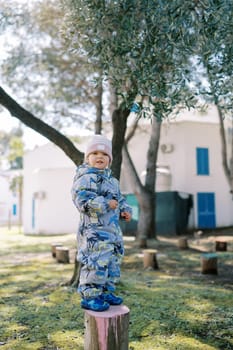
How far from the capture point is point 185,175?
20.3 m

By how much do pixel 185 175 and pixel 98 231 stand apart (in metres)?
17.3

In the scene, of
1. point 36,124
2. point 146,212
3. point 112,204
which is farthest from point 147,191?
point 112,204

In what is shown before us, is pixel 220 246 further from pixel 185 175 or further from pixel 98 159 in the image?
pixel 98 159

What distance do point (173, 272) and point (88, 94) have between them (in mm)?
7588

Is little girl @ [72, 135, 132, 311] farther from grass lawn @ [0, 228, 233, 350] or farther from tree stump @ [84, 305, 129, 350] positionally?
grass lawn @ [0, 228, 233, 350]

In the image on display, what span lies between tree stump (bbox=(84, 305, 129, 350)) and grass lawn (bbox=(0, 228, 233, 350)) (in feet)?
3.90

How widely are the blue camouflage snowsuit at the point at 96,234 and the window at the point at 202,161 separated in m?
17.7

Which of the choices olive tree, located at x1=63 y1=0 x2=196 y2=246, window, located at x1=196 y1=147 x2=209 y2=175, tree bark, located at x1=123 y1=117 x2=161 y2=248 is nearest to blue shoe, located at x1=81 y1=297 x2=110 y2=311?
olive tree, located at x1=63 y1=0 x2=196 y2=246

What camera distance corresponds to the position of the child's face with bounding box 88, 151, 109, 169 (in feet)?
11.8

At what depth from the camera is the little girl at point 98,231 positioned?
10.9 ft

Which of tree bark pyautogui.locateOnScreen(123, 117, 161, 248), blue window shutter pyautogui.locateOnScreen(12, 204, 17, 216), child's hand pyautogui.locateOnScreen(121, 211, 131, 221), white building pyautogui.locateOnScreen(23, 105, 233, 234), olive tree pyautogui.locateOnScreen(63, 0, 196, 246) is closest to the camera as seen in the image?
child's hand pyautogui.locateOnScreen(121, 211, 131, 221)

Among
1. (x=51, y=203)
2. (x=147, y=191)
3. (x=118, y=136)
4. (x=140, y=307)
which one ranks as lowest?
(x=140, y=307)

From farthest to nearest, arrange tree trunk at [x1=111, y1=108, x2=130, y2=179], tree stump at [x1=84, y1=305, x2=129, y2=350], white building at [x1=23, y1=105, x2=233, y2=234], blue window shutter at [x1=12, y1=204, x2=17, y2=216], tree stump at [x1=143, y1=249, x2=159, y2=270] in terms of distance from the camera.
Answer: blue window shutter at [x1=12, y1=204, x2=17, y2=216], white building at [x1=23, y1=105, x2=233, y2=234], tree stump at [x1=143, y1=249, x2=159, y2=270], tree trunk at [x1=111, y1=108, x2=130, y2=179], tree stump at [x1=84, y1=305, x2=129, y2=350]

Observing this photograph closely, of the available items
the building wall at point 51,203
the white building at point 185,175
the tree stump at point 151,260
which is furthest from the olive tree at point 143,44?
the building wall at point 51,203
